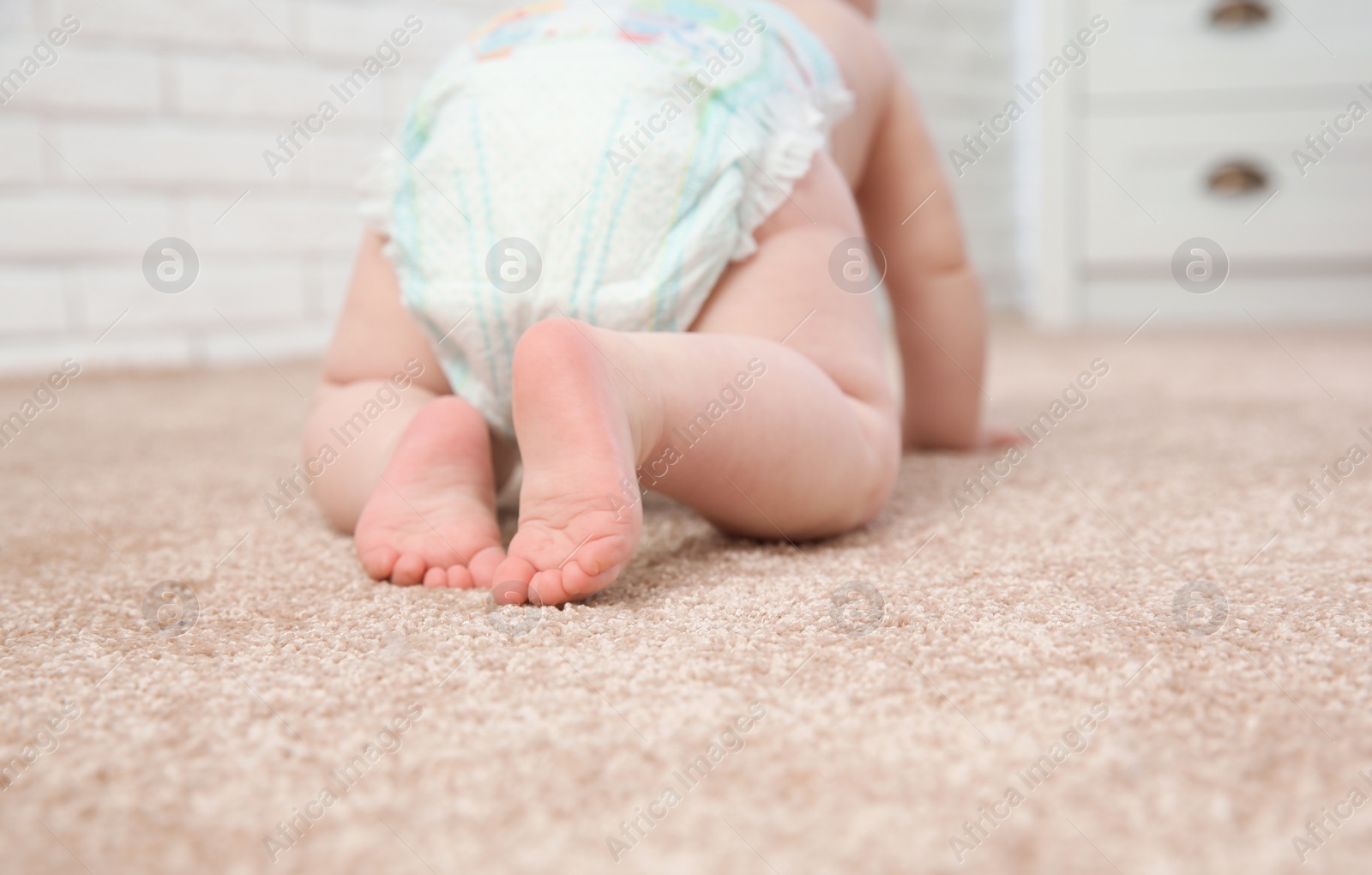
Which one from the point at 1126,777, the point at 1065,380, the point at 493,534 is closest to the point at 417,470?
the point at 493,534

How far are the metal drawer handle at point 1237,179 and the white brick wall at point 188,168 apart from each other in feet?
4.72

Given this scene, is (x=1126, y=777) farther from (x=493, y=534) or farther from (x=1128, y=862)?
(x=493, y=534)

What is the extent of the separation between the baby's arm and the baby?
16 cm

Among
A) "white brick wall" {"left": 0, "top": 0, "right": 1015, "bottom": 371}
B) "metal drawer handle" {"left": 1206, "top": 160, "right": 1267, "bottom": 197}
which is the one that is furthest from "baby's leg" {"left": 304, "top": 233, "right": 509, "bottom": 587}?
"metal drawer handle" {"left": 1206, "top": 160, "right": 1267, "bottom": 197}

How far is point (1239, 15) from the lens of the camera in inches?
82.0

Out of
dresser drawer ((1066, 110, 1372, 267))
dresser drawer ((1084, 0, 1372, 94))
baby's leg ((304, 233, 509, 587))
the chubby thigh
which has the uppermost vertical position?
dresser drawer ((1084, 0, 1372, 94))

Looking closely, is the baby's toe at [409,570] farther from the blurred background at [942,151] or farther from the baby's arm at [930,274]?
the blurred background at [942,151]

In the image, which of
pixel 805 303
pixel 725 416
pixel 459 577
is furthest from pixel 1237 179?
pixel 459 577

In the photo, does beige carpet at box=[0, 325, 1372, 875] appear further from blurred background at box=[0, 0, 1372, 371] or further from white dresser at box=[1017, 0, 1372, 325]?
white dresser at box=[1017, 0, 1372, 325]

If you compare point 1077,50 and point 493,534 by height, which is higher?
point 1077,50

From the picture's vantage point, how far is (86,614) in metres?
0.52

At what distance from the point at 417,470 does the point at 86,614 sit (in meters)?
0.17

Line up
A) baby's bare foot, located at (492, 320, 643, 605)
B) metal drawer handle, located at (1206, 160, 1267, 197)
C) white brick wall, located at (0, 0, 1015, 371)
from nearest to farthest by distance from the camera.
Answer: baby's bare foot, located at (492, 320, 643, 605) → white brick wall, located at (0, 0, 1015, 371) → metal drawer handle, located at (1206, 160, 1267, 197)

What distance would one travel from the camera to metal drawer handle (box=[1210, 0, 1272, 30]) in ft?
6.76
